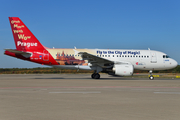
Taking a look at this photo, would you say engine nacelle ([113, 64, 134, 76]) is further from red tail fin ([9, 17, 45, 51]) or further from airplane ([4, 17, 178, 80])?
red tail fin ([9, 17, 45, 51])

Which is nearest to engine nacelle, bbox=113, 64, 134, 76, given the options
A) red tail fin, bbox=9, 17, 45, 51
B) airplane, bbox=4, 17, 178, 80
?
airplane, bbox=4, 17, 178, 80

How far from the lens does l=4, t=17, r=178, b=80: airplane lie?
2555 cm

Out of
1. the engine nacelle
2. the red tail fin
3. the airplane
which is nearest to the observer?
the engine nacelle

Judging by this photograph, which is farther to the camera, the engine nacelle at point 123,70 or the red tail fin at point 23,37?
the red tail fin at point 23,37

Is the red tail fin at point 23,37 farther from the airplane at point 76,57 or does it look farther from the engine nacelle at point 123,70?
the engine nacelle at point 123,70

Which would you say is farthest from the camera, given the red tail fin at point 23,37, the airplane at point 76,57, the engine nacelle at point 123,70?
the red tail fin at point 23,37

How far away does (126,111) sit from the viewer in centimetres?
649

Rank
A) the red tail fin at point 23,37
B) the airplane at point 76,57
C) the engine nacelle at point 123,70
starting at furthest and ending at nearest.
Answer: the red tail fin at point 23,37 < the airplane at point 76,57 < the engine nacelle at point 123,70

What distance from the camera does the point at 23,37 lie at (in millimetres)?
26484

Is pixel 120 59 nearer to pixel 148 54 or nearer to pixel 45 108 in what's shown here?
pixel 148 54

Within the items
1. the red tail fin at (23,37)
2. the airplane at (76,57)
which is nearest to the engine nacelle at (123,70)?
the airplane at (76,57)

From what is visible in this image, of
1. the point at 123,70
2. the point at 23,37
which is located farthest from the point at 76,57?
the point at 23,37

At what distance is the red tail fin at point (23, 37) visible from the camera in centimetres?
2619

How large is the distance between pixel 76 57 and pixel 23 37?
730 cm
